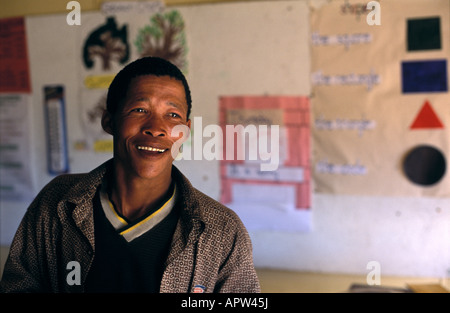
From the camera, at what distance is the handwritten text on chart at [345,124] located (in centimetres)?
150

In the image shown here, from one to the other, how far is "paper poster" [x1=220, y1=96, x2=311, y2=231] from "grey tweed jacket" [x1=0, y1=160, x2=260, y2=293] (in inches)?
36.4

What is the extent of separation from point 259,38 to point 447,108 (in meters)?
0.72

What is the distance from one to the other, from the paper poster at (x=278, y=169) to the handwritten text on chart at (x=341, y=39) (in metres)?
0.22

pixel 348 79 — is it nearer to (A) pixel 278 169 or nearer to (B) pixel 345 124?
(B) pixel 345 124

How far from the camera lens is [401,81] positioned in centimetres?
145

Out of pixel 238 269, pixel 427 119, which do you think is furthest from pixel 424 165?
pixel 238 269

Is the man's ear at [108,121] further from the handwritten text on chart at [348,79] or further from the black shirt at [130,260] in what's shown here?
the handwritten text on chart at [348,79]

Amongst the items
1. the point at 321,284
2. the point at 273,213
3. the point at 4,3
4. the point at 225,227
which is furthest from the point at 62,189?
the point at 4,3

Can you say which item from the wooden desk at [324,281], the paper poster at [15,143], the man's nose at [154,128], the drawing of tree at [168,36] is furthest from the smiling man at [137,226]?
the paper poster at [15,143]

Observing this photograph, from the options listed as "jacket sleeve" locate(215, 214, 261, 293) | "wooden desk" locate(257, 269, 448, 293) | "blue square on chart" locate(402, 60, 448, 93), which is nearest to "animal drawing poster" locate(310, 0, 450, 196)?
"blue square on chart" locate(402, 60, 448, 93)

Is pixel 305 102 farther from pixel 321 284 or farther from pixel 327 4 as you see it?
pixel 321 284

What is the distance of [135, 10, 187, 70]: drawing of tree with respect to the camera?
1.26 meters

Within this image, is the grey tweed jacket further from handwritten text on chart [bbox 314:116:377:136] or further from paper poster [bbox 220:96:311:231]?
handwritten text on chart [bbox 314:116:377:136]

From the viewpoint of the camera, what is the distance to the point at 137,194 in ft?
1.83
